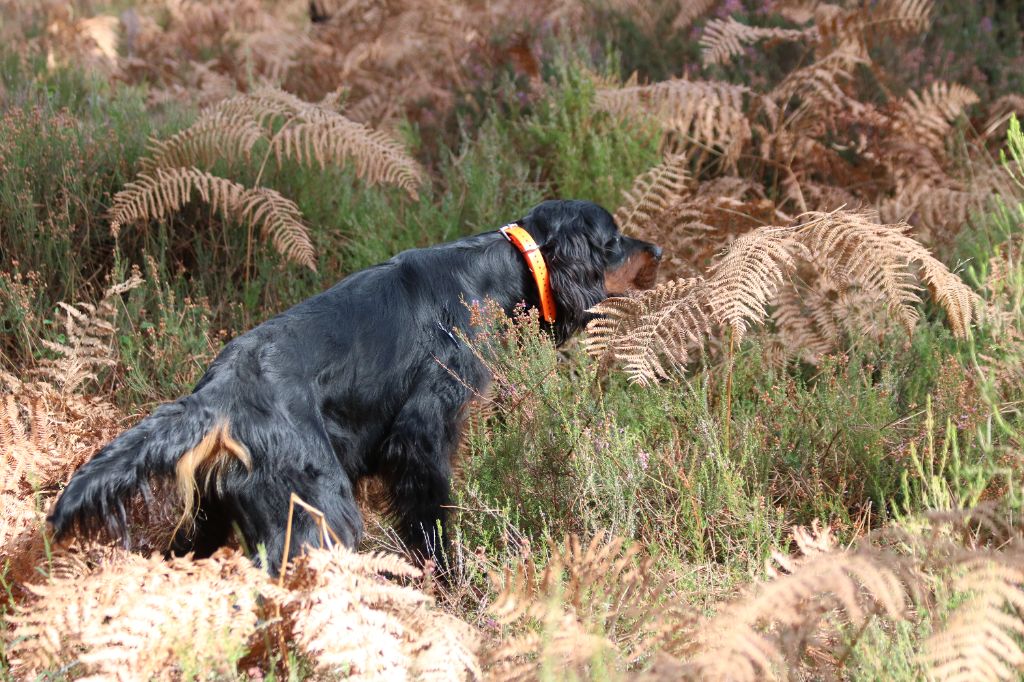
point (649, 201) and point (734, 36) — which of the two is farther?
point (734, 36)

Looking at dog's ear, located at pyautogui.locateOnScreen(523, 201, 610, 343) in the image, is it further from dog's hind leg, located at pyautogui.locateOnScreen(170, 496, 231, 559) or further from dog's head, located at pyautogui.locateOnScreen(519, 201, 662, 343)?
dog's hind leg, located at pyautogui.locateOnScreen(170, 496, 231, 559)

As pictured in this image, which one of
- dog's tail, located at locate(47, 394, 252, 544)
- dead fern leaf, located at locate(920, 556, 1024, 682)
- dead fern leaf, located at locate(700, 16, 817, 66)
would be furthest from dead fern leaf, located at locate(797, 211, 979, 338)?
dog's tail, located at locate(47, 394, 252, 544)

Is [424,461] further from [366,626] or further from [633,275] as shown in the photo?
[633,275]

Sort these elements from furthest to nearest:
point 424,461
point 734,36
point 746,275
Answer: point 734,36, point 746,275, point 424,461

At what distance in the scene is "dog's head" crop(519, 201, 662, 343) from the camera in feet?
11.5

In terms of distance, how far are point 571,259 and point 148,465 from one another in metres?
1.71

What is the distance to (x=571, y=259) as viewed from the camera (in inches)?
138

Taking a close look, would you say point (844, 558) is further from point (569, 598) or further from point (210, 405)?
point (210, 405)

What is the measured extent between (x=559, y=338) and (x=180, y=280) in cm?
191

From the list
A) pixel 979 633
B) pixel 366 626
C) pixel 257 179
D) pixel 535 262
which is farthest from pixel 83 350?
pixel 979 633

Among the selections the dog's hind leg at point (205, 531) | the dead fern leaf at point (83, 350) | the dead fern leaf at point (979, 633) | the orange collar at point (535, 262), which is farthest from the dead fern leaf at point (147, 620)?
the orange collar at point (535, 262)

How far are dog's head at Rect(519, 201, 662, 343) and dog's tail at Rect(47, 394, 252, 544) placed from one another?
144 centimetres

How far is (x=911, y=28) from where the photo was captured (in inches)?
214

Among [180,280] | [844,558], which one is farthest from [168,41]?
[844,558]
